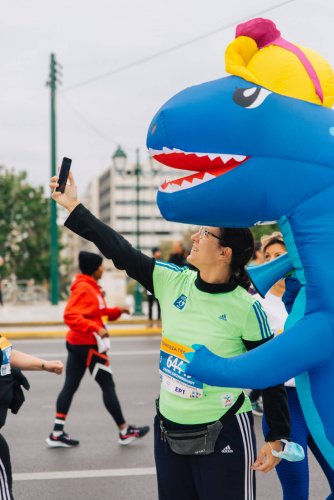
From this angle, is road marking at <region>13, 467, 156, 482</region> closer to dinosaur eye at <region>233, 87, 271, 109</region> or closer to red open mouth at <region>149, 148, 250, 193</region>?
red open mouth at <region>149, 148, 250, 193</region>

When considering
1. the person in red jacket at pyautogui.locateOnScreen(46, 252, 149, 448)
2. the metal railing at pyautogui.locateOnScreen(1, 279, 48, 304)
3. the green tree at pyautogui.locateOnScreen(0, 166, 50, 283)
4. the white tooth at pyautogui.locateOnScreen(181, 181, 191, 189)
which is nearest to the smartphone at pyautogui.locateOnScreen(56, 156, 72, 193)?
the white tooth at pyautogui.locateOnScreen(181, 181, 191, 189)

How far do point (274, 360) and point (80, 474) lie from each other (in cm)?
336

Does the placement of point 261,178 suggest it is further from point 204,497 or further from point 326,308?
point 204,497

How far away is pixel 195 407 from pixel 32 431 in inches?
155

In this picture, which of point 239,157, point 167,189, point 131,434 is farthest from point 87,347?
point 239,157

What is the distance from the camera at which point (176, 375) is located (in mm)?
2662

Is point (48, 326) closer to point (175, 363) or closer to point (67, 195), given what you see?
point (67, 195)

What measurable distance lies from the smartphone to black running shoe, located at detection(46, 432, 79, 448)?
3447mm

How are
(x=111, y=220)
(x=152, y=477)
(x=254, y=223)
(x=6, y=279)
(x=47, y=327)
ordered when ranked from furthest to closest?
(x=111, y=220), (x=6, y=279), (x=47, y=327), (x=152, y=477), (x=254, y=223)

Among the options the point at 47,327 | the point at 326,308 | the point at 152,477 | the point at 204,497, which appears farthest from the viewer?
the point at 47,327

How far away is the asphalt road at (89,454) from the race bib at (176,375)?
211 centimetres

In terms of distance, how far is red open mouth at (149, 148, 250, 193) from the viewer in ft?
7.06

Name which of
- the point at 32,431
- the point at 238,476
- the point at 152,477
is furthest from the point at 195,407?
the point at 32,431

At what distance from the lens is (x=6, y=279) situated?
28.4m
